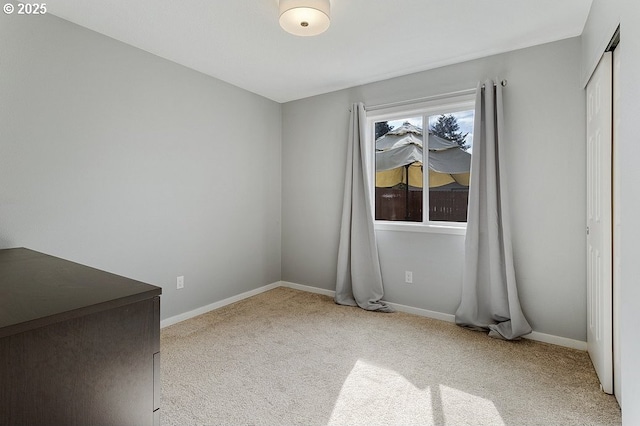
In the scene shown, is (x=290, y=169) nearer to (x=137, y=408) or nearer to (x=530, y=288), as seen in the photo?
(x=530, y=288)

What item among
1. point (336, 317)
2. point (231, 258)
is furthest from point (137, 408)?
point (231, 258)

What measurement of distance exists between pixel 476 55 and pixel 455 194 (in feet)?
4.03

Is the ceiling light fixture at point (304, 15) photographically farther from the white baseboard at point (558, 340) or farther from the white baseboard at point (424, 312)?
the white baseboard at point (558, 340)

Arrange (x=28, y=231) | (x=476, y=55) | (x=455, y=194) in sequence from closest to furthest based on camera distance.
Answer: (x=28, y=231) < (x=476, y=55) < (x=455, y=194)

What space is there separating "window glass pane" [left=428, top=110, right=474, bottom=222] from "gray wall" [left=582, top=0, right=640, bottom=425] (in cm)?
159

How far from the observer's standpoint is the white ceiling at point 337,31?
7.07 feet

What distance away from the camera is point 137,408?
99 centimetres

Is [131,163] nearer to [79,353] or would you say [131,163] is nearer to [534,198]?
[79,353]

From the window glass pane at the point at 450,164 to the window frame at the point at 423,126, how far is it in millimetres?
49

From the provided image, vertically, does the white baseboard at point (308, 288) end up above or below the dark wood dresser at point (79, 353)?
below

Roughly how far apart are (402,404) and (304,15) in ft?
7.65

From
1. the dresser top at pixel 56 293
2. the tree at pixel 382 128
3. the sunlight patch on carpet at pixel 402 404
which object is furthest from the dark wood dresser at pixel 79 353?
the tree at pixel 382 128

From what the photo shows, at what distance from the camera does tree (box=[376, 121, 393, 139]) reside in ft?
11.8

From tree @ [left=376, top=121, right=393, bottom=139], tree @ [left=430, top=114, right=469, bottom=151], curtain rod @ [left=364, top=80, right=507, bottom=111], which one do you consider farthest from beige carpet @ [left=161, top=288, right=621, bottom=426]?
curtain rod @ [left=364, top=80, right=507, bottom=111]
